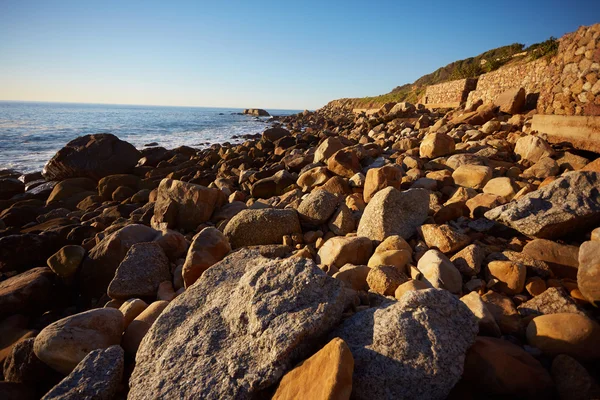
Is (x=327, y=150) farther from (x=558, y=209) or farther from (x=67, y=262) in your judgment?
(x=67, y=262)

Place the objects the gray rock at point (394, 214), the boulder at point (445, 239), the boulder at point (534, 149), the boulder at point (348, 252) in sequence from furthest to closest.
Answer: the boulder at point (534, 149) < the gray rock at point (394, 214) < the boulder at point (348, 252) < the boulder at point (445, 239)

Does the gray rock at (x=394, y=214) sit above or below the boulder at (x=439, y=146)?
below

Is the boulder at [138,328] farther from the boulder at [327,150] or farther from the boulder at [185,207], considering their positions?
the boulder at [327,150]

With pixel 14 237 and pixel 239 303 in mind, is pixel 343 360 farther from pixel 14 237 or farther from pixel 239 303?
pixel 14 237

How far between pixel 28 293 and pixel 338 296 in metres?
3.29

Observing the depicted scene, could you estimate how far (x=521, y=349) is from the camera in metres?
1.61

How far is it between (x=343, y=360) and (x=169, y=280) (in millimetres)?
2290

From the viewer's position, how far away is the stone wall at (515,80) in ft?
32.5

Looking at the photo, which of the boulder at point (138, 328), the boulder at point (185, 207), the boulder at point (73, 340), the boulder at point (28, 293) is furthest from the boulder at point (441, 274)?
the boulder at point (28, 293)

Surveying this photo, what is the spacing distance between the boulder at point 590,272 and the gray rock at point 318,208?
2274mm

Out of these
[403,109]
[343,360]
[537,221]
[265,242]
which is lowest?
[265,242]

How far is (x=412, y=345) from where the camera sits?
4.87 feet

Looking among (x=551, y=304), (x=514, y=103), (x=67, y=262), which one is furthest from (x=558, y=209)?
(x=514, y=103)

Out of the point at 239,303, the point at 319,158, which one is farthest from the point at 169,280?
the point at 319,158
